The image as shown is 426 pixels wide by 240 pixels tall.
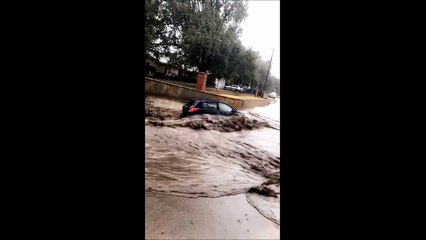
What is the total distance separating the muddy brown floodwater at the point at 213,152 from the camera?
14.6 ft

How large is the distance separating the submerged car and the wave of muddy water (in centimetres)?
15

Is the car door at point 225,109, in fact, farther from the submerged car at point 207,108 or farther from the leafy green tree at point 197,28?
the leafy green tree at point 197,28

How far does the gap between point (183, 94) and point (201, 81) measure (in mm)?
443

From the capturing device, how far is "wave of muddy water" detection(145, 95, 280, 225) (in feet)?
14.8

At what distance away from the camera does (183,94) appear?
15.2 ft

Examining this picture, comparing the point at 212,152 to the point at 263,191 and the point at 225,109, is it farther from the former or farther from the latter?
the point at 263,191

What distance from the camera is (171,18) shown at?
13.5 feet

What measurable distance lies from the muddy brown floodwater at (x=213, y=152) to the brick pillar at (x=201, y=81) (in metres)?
0.53

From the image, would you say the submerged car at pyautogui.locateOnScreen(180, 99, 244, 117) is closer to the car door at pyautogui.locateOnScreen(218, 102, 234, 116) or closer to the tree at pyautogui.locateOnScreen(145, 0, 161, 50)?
the car door at pyautogui.locateOnScreen(218, 102, 234, 116)

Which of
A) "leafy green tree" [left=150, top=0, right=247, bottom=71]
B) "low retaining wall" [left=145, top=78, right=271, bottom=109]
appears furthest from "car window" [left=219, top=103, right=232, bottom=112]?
"leafy green tree" [left=150, top=0, right=247, bottom=71]

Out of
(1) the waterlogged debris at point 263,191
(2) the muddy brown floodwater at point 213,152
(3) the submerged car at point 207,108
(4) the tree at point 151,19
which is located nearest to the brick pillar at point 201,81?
(3) the submerged car at point 207,108
